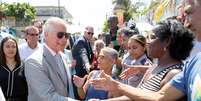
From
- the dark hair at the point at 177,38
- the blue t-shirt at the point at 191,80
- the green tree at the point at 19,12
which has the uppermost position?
the dark hair at the point at 177,38

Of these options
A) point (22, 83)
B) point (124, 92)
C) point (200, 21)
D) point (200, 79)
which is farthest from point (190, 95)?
point (22, 83)

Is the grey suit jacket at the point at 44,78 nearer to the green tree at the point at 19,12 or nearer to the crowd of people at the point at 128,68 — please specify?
the crowd of people at the point at 128,68

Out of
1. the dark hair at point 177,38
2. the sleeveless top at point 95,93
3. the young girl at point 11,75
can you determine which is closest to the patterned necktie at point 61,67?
the sleeveless top at point 95,93

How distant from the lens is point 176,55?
3793mm

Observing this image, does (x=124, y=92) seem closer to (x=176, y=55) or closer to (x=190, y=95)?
(x=176, y=55)

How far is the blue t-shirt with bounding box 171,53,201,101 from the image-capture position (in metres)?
2.82

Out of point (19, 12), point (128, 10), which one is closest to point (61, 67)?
point (128, 10)

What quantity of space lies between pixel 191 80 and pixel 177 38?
0.94m

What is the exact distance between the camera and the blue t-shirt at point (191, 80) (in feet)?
9.25

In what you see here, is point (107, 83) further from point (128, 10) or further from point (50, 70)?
point (128, 10)

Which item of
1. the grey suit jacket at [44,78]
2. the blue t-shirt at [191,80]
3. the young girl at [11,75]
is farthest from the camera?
the young girl at [11,75]

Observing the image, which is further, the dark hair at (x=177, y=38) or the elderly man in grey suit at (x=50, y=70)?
the elderly man in grey suit at (x=50, y=70)

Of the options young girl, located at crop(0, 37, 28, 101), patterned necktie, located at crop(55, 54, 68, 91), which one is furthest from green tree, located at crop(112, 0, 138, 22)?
patterned necktie, located at crop(55, 54, 68, 91)

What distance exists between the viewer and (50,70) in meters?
4.50
